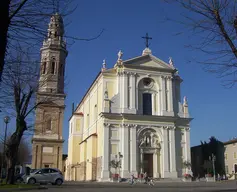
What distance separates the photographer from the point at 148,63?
4394 centimetres

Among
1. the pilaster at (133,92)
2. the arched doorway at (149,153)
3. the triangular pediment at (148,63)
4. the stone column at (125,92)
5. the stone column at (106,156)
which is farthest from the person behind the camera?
the triangular pediment at (148,63)

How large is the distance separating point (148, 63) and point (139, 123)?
867cm

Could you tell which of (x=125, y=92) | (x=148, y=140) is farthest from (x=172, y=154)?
(x=125, y=92)

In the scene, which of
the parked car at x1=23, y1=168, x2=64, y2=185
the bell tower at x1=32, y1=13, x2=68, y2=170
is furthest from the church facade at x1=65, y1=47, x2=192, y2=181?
the parked car at x1=23, y1=168, x2=64, y2=185

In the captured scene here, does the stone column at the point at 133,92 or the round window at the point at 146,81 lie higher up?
the round window at the point at 146,81

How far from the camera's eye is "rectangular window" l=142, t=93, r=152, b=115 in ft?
140

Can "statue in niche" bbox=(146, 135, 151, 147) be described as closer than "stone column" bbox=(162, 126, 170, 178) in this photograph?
No

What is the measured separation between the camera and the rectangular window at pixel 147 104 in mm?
42625

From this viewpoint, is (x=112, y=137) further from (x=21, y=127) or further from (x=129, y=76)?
(x=21, y=127)

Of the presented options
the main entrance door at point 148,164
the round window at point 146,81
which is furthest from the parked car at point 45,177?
the round window at point 146,81

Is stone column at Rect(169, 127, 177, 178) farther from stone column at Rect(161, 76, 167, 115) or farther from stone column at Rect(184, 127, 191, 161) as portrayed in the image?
stone column at Rect(161, 76, 167, 115)

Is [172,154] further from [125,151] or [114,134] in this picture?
[114,134]

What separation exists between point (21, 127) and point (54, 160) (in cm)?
2621

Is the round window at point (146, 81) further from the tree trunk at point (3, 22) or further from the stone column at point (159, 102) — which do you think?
the tree trunk at point (3, 22)
